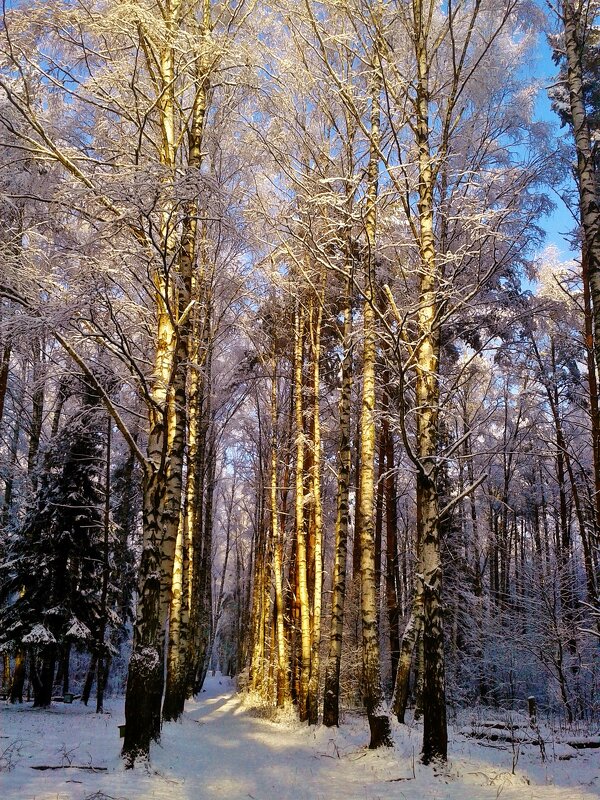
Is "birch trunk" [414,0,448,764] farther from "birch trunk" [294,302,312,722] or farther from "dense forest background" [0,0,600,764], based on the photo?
"birch trunk" [294,302,312,722]

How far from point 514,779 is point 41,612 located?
42.2ft

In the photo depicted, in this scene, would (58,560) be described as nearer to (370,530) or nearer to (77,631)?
(77,631)

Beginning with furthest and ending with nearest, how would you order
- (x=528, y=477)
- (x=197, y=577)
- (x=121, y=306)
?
(x=528, y=477) → (x=197, y=577) → (x=121, y=306)

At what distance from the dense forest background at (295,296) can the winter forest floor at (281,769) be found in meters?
0.54

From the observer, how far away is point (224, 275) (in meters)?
13.9

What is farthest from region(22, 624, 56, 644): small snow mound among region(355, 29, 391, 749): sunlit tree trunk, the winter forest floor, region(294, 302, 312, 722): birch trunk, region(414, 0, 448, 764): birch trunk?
region(414, 0, 448, 764): birch trunk

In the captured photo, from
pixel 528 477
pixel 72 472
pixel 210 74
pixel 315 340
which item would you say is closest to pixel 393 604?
pixel 315 340

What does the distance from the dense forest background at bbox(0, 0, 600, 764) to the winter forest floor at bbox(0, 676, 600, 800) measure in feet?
1.76

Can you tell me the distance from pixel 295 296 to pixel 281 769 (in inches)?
334

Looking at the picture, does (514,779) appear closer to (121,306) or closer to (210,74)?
(121,306)

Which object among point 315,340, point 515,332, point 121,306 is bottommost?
point 121,306

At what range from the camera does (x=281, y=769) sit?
742 cm

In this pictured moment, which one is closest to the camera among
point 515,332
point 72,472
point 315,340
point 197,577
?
point 315,340

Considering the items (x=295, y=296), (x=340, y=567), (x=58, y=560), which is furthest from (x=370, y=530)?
(x=58, y=560)
